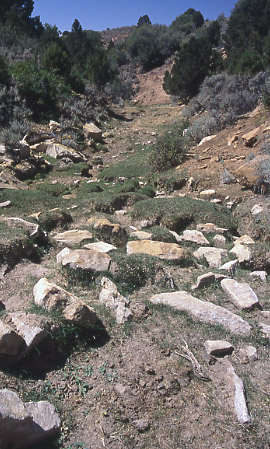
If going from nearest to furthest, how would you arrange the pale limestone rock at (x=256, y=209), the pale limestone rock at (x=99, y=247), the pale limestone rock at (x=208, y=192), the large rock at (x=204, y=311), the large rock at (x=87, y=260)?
1. the large rock at (x=204, y=311)
2. the large rock at (x=87, y=260)
3. the pale limestone rock at (x=99, y=247)
4. the pale limestone rock at (x=256, y=209)
5. the pale limestone rock at (x=208, y=192)

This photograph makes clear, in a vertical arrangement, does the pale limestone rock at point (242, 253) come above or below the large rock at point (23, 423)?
below

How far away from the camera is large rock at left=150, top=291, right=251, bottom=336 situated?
12.5 feet

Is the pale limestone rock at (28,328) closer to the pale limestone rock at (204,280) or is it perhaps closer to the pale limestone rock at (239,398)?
the pale limestone rock at (239,398)

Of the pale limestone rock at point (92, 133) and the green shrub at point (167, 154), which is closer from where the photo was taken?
the green shrub at point (167, 154)

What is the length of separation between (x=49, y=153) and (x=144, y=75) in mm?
26547

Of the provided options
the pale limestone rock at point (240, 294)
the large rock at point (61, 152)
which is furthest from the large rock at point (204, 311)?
the large rock at point (61, 152)

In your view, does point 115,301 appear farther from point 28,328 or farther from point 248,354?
point 248,354

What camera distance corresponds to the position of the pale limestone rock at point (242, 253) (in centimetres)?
538

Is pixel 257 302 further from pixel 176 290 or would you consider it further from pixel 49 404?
pixel 49 404

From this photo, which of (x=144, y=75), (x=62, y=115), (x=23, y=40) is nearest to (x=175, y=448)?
(x=62, y=115)

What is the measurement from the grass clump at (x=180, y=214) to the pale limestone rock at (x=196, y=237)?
2.37ft

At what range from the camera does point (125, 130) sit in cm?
1853

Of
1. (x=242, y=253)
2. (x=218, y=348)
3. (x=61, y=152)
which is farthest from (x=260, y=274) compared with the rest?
(x=61, y=152)

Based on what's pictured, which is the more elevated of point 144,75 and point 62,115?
point 144,75
